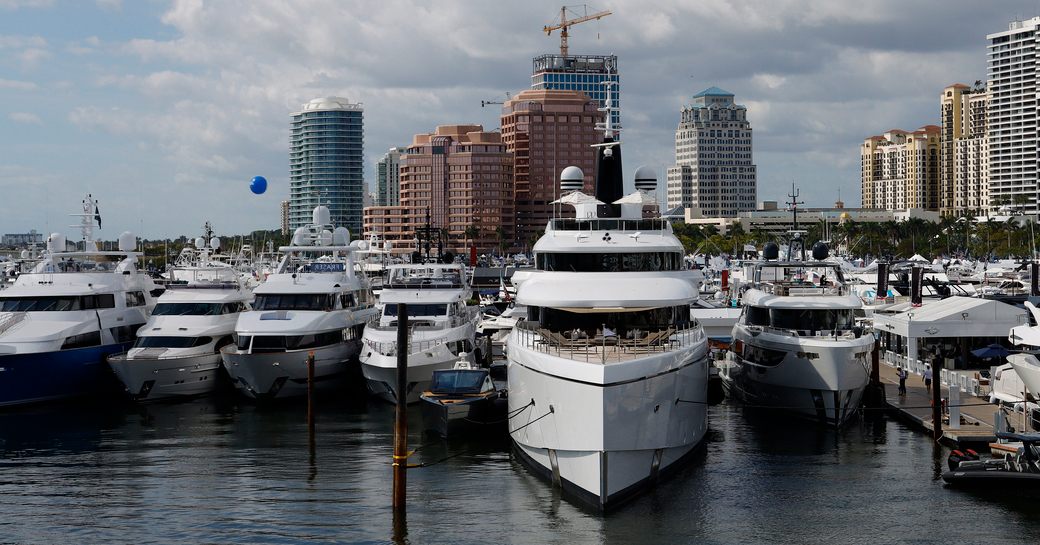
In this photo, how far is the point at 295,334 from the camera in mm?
45031

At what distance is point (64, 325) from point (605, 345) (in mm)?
27968

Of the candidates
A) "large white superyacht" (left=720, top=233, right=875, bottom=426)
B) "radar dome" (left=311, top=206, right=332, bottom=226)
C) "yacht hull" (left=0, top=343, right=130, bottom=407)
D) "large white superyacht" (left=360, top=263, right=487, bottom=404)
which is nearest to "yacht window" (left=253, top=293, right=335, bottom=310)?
"large white superyacht" (left=360, top=263, right=487, bottom=404)

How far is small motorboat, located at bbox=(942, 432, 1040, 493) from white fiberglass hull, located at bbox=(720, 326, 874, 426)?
23.7ft

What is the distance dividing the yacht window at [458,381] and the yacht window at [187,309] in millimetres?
14490

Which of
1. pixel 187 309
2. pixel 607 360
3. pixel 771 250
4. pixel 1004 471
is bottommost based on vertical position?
pixel 1004 471

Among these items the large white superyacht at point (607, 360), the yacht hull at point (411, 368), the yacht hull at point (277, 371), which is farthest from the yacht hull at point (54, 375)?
the large white superyacht at point (607, 360)

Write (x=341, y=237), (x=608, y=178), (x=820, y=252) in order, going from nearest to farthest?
(x=608, y=178) < (x=820, y=252) < (x=341, y=237)

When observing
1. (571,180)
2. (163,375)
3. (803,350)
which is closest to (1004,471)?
(803,350)

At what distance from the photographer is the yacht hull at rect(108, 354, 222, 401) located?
4488 centimetres

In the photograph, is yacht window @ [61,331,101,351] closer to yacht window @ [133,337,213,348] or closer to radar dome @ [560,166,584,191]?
yacht window @ [133,337,213,348]

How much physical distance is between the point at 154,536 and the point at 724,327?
37.3 meters

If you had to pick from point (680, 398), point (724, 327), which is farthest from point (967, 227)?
point (680, 398)

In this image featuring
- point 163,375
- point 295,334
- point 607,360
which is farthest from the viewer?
point 163,375

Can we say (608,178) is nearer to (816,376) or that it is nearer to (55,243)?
(816,376)
